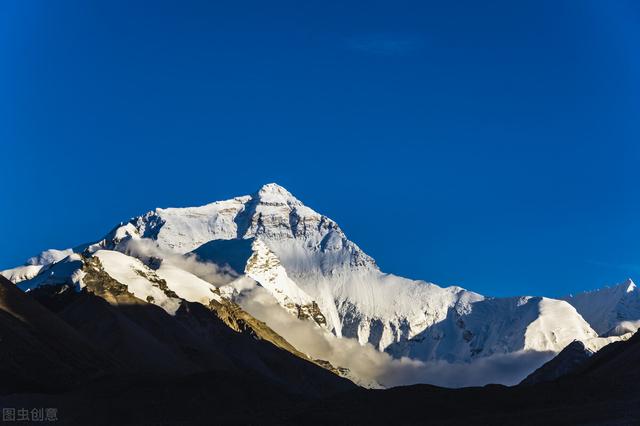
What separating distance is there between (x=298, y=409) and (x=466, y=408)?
1768 cm

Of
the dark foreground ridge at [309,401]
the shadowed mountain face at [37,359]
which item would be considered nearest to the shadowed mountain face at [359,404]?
the dark foreground ridge at [309,401]

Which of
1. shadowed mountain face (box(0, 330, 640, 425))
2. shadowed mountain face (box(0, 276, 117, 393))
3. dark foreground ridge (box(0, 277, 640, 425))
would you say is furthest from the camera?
shadowed mountain face (box(0, 276, 117, 393))

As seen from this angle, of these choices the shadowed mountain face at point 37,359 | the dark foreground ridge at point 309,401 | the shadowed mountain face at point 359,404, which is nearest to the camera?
the shadowed mountain face at point 359,404

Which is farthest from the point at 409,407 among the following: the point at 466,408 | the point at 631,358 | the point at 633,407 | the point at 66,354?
the point at 66,354

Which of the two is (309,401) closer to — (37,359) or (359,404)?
(359,404)

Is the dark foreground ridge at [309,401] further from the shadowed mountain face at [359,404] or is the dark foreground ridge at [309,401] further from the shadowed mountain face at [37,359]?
the shadowed mountain face at [37,359]

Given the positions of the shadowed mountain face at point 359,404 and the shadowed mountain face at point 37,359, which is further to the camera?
the shadowed mountain face at point 37,359

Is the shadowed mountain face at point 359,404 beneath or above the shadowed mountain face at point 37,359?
beneath

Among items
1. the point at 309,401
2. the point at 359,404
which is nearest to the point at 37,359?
the point at 309,401

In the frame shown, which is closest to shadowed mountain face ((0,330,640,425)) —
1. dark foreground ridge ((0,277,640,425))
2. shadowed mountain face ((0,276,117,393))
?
dark foreground ridge ((0,277,640,425))

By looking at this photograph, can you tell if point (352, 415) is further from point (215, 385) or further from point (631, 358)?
point (631, 358)

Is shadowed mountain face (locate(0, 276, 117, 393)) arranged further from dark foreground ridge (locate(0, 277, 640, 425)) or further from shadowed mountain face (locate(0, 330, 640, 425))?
shadowed mountain face (locate(0, 330, 640, 425))

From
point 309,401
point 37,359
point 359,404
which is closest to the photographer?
point 359,404

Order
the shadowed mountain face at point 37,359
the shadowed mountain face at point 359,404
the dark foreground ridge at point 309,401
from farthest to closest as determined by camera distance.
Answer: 1. the shadowed mountain face at point 37,359
2. the dark foreground ridge at point 309,401
3. the shadowed mountain face at point 359,404
